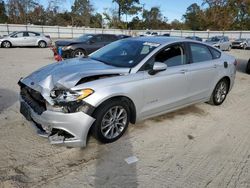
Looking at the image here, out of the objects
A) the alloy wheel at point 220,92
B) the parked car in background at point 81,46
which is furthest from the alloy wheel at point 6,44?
the alloy wheel at point 220,92

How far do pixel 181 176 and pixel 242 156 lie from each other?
3.81 ft

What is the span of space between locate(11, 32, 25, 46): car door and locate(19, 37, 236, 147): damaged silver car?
1828 centimetres

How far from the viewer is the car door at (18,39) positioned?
68.5 feet

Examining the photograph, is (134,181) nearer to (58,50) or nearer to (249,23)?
(58,50)

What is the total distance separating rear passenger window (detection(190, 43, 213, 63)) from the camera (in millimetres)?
5043

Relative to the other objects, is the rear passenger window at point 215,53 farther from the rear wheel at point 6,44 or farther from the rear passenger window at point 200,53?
the rear wheel at point 6,44

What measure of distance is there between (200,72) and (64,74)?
2737 millimetres

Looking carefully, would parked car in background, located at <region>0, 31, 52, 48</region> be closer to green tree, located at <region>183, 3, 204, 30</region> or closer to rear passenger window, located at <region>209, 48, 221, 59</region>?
rear passenger window, located at <region>209, 48, 221, 59</region>

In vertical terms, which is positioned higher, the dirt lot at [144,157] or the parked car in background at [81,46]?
the parked car in background at [81,46]

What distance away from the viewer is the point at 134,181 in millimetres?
3035

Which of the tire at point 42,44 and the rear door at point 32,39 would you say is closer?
the rear door at point 32,39

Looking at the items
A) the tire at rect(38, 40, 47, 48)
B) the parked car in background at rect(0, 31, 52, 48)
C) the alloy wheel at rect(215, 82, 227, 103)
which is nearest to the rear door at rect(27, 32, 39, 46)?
the parked car in background at rect(0, 31, 52, 48)

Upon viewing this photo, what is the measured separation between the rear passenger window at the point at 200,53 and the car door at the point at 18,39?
62.9 ft

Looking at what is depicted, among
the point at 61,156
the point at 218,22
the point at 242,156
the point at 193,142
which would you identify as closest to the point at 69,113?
the point at 61,156
